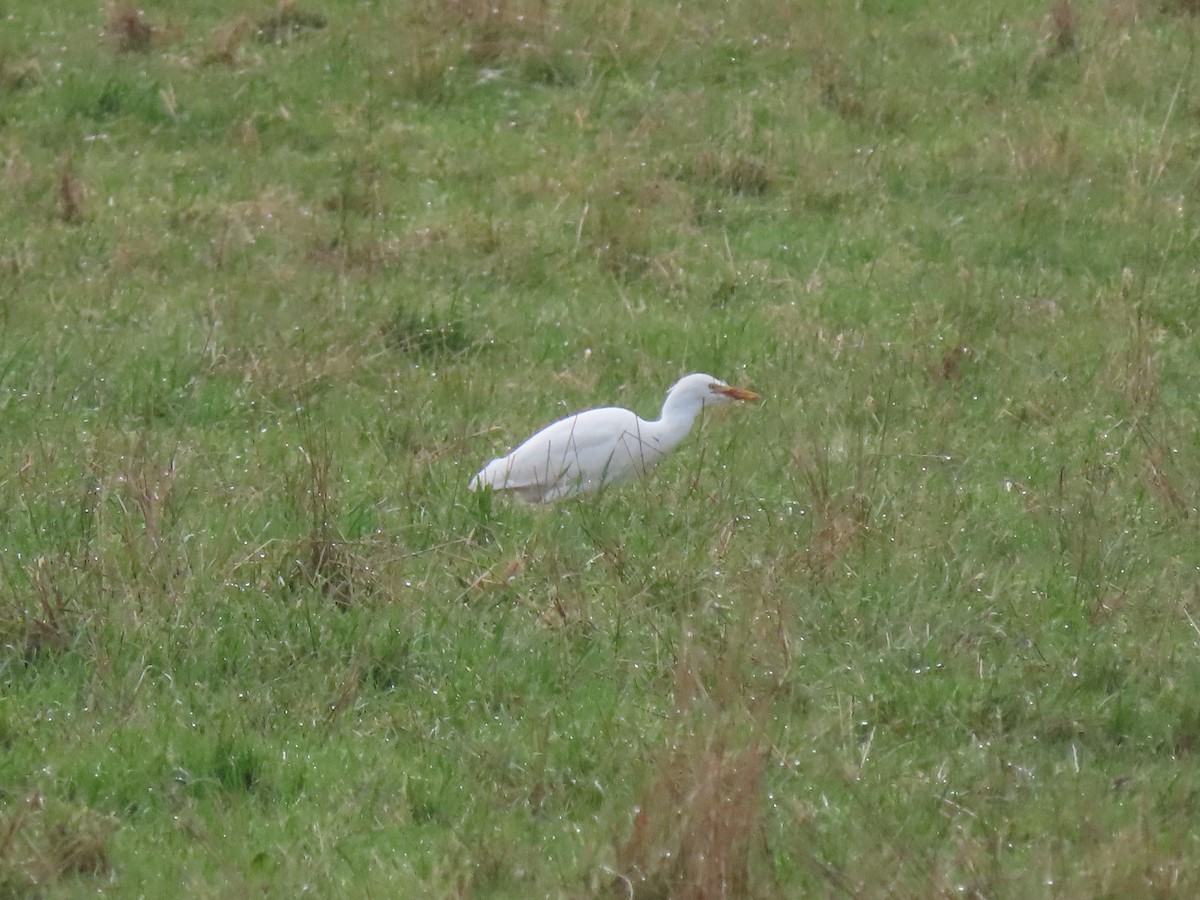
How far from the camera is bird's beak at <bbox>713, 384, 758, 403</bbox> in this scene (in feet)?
24.6

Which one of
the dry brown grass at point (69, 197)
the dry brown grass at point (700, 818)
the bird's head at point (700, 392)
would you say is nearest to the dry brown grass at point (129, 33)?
the dry brown grass at point (69, 197)

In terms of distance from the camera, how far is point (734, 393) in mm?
7523

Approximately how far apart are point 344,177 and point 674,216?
70.8 inches

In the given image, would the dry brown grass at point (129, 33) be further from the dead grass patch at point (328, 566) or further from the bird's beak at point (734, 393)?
the dead grass patch at point (328, 566)

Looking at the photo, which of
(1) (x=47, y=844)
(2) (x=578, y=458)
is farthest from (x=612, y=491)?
(1) (x=47, y=844)

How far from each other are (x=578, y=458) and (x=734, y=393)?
927mm

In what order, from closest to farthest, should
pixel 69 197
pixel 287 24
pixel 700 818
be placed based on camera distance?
pixel 700 818 → pixel 69 197 → pixel 287 24

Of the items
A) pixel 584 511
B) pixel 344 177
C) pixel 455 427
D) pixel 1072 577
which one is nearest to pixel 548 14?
pixel 344 177

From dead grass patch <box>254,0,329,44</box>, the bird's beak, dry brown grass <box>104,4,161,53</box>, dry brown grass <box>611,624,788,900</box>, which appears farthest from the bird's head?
dry brown grass <box>104,4,161,53</box>

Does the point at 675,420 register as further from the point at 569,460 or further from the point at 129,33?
the point at 129,33

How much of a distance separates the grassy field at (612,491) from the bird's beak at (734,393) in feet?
0.36

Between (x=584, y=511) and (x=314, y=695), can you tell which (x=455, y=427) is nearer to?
(x=584, y=511)

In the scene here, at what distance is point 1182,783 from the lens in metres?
4.51

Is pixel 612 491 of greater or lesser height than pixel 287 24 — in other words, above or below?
above
